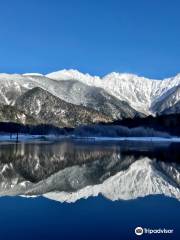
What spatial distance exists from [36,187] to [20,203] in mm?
7081

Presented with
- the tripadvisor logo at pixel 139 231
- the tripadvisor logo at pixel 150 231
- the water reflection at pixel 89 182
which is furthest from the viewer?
the water reflection at pixel 89 182

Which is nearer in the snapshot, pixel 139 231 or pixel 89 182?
pixel 139 231

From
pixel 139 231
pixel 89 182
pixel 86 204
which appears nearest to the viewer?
pixel 139 231

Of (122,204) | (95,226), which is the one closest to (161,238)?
(95,226)

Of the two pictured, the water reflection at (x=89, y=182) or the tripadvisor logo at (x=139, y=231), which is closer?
the tripadvisor logo at (x=139, y=231)

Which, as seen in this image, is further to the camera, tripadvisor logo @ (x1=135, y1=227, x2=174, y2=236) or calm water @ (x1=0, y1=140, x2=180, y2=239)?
calm water @ (x1=0, y1=140, x2=180, y2=239)

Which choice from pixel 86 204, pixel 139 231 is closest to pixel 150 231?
pixel 139 231

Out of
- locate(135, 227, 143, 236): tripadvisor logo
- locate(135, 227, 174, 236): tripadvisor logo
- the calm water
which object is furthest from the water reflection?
locate(135, 227, 174, 236): tripadvisor logo

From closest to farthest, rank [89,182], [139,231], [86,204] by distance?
[139,231]
[86,204]
[89,182]

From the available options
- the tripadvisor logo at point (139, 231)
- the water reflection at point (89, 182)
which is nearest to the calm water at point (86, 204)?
the water reflection at point (89, 182)

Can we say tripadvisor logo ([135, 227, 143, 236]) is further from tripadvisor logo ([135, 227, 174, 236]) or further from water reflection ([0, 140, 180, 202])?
water reflection ([0, 140, 180, 202])

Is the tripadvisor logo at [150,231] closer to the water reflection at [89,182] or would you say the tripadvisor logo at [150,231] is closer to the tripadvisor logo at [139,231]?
the tripadvisor logo at [139,231]

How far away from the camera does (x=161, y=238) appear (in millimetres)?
16859

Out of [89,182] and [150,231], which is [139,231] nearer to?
[150,231]
